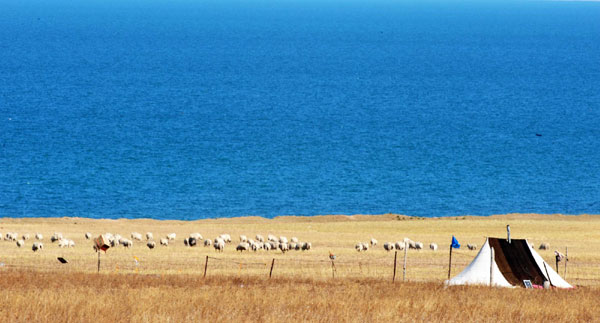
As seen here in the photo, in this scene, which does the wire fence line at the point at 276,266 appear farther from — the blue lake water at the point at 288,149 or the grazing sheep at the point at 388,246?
the blue lake water at the point at 288,149

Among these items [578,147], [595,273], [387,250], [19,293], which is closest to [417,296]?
[19,293]

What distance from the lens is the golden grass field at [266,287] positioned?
2338cm

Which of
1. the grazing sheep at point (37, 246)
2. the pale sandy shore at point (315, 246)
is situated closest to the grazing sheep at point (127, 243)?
the pale sandy shore at point (315, 246)

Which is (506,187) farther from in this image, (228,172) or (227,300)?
(227,300)

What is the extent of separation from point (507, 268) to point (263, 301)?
10.8 metres

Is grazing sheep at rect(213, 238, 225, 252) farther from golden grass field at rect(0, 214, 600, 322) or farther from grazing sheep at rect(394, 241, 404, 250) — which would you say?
grazing sheep at rect(394, 241, 404, 250)

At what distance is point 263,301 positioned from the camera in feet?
83.1

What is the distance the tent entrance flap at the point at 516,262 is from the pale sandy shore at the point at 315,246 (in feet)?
11.4

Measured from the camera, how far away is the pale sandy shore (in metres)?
37.6

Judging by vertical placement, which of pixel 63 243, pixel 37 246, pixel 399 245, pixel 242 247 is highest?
pixel 399 245

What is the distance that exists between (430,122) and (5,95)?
74.3 meters

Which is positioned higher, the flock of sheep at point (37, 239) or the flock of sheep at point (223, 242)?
the flock of sheep at point (223, 242)

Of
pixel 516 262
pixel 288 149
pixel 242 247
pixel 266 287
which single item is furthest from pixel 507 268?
pixel 288 149

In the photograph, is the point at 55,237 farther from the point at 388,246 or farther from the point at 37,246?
the point at 388,246
